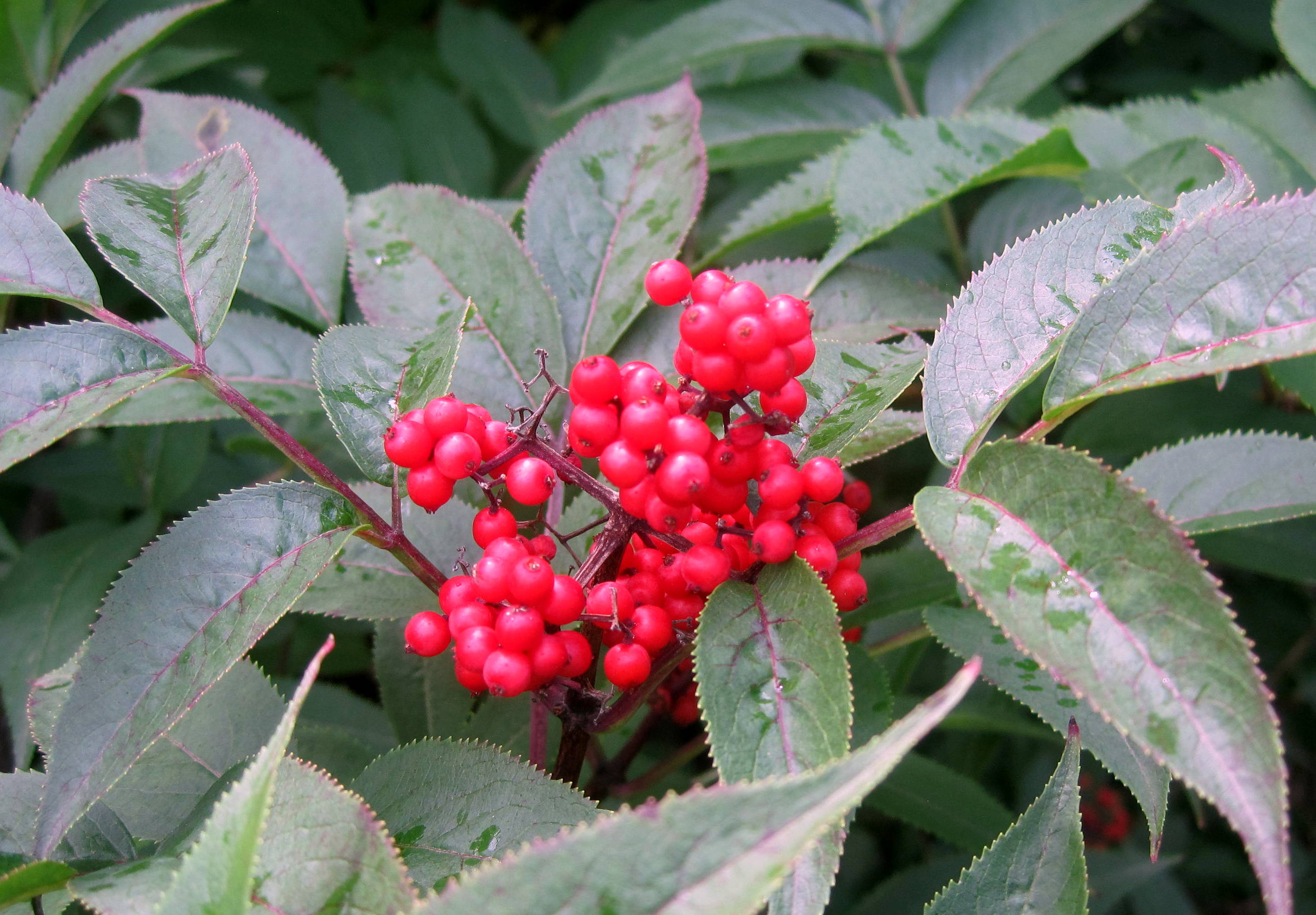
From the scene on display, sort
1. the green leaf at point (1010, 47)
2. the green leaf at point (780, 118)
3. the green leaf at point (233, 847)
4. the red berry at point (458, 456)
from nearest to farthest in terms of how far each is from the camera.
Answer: the green leaf at point (233, 847) < the red berry at point (458, 456) < the green leaf at point (780, 118) < the green leaf at point (1010, 47)

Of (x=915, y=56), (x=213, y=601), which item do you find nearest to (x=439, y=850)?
(x=213, y=601)

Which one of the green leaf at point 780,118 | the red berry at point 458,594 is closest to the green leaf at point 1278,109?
the green leaf at point 780,118

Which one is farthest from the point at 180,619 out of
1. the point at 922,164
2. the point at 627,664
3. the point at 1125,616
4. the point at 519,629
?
the point at 922,164

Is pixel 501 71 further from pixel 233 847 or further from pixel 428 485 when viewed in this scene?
pixel 233 847

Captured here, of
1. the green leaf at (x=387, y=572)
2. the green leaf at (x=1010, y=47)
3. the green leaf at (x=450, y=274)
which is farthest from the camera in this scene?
the green leaf at (x=1010, y=47)

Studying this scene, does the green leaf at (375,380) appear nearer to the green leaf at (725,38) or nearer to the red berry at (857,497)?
the red berry at (857,497)

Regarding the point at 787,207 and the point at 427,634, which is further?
the point at 787,207
